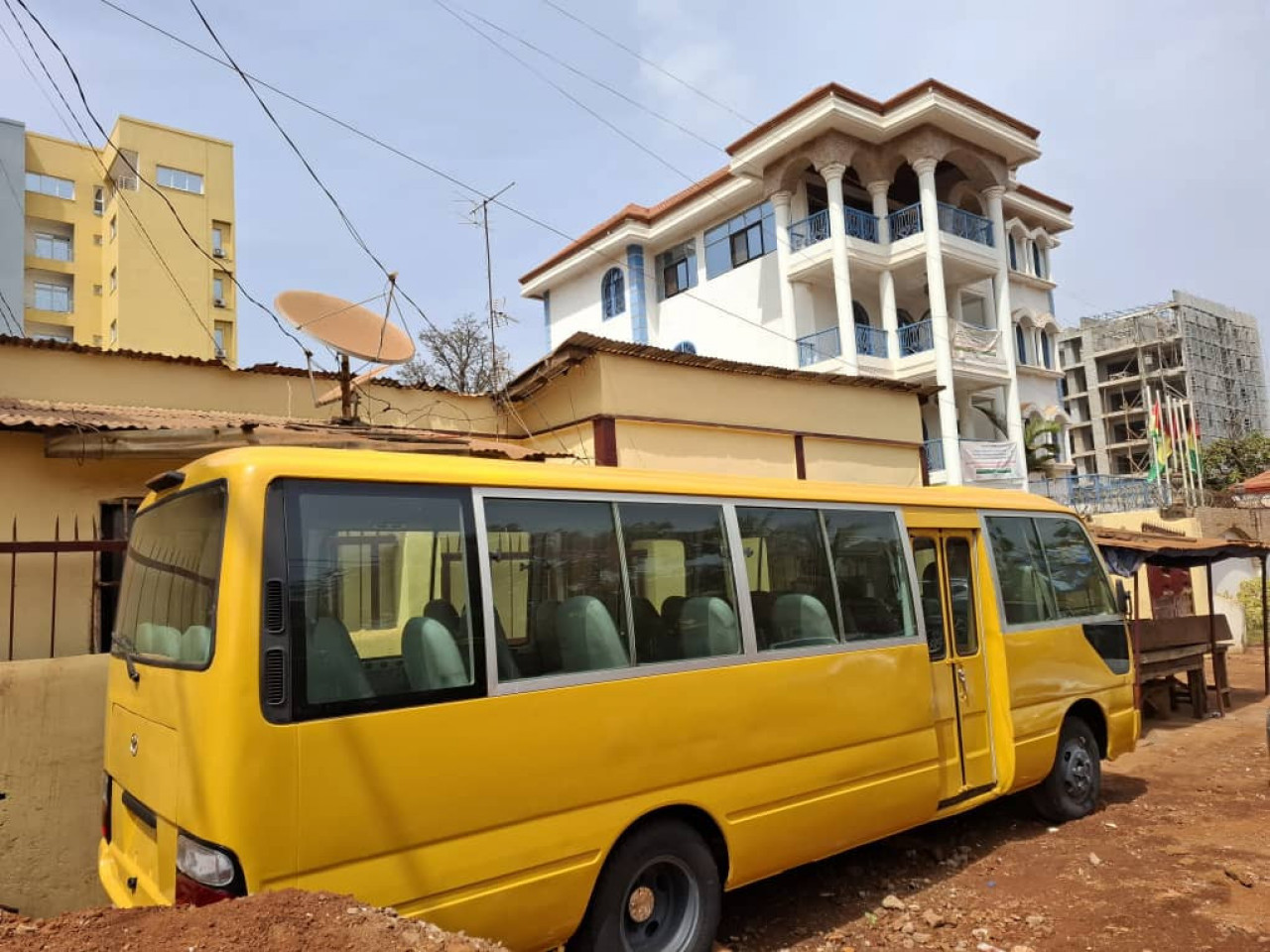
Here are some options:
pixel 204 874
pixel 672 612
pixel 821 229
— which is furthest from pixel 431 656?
pixel 821 229

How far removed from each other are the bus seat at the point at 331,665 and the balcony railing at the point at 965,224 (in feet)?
75.4

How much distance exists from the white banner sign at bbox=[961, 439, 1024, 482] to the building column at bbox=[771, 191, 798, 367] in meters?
5.06

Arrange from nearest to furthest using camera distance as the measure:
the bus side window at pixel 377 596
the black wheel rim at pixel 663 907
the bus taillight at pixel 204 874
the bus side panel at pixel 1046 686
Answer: the bus taillight at pixel 204 874
the bus side window at pixel 377 596
the black wheel rim at pixel 663 907
the bus side panel at pixel 1046 686

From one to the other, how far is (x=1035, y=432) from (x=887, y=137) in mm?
9544

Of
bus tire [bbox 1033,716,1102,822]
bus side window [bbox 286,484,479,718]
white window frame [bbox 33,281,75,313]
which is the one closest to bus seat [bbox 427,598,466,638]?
bus side window [bbox 286,484,479,718]

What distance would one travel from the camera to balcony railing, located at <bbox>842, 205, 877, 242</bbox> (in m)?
22.5

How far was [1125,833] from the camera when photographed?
20.5ft

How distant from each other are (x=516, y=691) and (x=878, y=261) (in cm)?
2164

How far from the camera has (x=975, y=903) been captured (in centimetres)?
496

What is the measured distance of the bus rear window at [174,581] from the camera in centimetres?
311

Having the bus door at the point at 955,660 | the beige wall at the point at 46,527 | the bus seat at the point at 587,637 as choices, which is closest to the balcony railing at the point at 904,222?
the bus door at the point at 955,660

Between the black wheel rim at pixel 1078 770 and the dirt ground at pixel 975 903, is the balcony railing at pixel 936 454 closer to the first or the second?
the dirt ground at pixel 975 903

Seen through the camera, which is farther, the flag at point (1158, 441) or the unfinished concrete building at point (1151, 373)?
the unfinished concrete building at point (1151, 373)

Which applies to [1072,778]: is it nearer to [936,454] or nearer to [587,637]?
[587,637]
